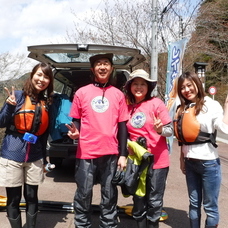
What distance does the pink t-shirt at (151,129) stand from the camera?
8.27ft

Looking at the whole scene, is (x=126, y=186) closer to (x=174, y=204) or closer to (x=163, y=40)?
(x=174, y=204)

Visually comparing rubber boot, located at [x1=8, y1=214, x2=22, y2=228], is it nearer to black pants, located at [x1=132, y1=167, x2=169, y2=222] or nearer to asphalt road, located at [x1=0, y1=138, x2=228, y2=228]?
asphalt road, located at [x1=0, y1=138, x2=228, y2=228]

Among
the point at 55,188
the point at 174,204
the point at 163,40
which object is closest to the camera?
the point at 174,204

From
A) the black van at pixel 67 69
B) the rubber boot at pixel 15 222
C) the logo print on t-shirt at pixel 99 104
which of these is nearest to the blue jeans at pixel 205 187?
the logo print on t-shirt at pixel 99 104

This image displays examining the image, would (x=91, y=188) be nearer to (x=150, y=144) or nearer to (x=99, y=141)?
(x=99, y=141)

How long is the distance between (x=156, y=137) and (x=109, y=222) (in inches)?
36.2

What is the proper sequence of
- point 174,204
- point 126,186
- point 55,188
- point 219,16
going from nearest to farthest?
point 126,186 → point 174,204 → point 55,188 → point 219,16

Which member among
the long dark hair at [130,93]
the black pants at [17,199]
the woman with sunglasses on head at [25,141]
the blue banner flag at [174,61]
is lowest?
the black pants at [17,199]

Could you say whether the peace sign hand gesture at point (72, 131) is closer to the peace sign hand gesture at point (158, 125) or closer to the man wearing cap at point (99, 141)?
the man wearing cap at point (99, 141)

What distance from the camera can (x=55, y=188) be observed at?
165 inches

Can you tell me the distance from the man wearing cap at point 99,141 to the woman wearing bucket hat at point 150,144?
0.49 feet

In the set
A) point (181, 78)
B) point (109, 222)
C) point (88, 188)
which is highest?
point (181, 78)

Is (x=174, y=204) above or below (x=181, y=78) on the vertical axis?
below

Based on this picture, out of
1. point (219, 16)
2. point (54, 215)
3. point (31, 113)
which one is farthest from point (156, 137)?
point (219, 16)
